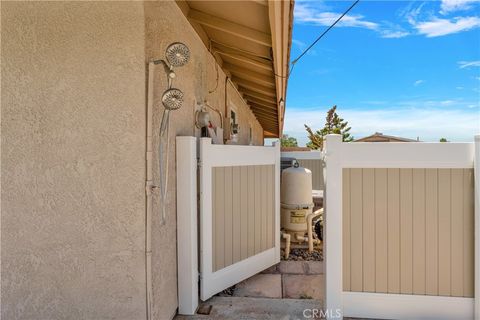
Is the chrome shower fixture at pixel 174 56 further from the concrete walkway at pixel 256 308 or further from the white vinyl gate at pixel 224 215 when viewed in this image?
the concrete walkway at pixel 256 308

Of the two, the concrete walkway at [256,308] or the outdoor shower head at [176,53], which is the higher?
the outdoor shower head at [176,53]

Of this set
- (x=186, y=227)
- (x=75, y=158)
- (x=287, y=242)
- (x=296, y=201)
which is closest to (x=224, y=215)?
(x=186, y=227)

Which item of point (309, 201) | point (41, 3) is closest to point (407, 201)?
point (309, 201)

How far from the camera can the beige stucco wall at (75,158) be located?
2.37 metres

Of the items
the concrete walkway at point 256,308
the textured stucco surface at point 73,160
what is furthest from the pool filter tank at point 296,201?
the textured stucco surface at point 73,160

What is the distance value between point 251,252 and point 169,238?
1443 millimetres

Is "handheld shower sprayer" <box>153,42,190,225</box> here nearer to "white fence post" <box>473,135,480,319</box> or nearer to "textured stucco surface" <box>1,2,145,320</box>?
"textured stucco surface" <box>1,2,145,320</box>

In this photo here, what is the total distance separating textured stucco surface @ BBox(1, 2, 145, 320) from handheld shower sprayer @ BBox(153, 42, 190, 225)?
0.20 meters

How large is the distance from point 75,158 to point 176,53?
124 cm

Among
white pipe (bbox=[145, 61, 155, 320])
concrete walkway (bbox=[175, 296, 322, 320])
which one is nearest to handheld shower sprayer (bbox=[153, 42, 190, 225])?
white pipe (bbox=[145, 61, 155, 320])

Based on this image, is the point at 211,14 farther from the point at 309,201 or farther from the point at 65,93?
the point at 309,201

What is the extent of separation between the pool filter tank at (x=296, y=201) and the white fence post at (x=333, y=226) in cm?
210

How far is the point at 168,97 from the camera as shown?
2457 mm

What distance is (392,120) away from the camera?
18.5m
